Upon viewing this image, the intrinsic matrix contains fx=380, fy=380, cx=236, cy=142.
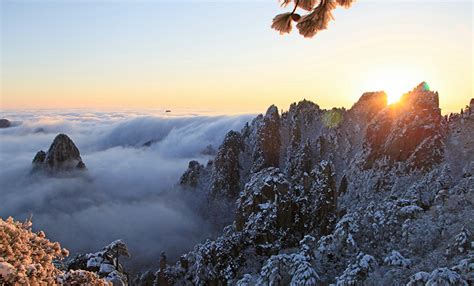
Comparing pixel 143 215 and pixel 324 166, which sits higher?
pixel 324 166

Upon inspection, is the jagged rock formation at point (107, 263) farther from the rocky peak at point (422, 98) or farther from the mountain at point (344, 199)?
the rocky peak at point (422, 98)

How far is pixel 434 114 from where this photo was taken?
3246 inches

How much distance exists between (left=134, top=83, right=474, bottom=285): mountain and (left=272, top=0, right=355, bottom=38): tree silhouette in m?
22.4

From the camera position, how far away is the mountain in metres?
35.9

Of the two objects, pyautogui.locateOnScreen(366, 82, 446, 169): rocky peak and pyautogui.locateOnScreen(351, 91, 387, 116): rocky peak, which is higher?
pyautogui.locateOnScreen(351, 91, 387, 116): rocky peak

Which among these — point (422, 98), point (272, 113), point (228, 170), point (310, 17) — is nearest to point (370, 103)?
point (422, 98)

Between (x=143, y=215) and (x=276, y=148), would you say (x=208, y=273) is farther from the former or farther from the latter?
(x=143, y=215)

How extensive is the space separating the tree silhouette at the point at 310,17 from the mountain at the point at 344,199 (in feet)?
73.6

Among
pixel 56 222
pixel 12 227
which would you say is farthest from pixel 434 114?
pixel 56 222

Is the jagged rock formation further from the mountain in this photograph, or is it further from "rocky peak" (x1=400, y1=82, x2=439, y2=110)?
"rocky peak" (x1=400, y1=82, x2=439, y2=110)

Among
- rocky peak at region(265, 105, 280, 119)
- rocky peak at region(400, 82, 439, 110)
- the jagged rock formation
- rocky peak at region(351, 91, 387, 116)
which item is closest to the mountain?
rocky peak at region(400, 82, 439, 110)

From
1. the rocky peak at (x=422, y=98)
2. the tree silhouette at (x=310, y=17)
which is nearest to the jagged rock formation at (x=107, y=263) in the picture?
the tree silhouette at (x=310, y=17)

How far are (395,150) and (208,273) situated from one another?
49377 mm

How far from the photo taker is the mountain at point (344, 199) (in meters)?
35.9
